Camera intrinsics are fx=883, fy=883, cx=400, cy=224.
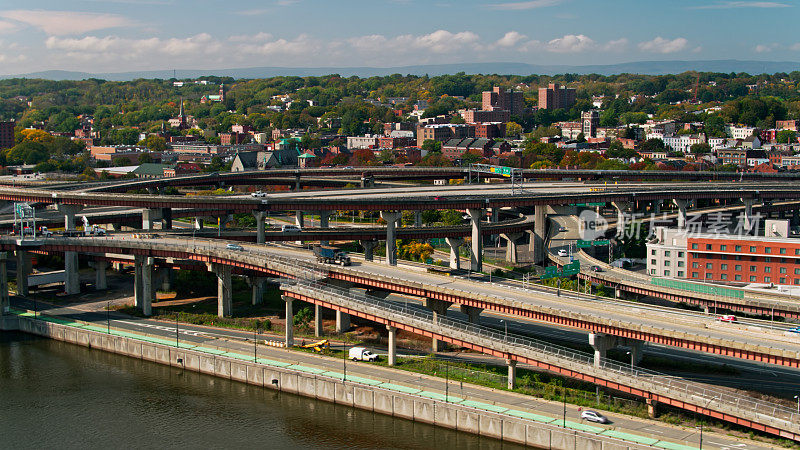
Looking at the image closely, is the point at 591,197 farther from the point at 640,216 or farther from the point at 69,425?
the point at 69,425

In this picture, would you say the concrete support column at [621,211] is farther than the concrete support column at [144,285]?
Yes

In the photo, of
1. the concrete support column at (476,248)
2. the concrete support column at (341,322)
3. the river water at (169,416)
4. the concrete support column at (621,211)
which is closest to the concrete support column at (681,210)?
the concrete support column at (621,211)

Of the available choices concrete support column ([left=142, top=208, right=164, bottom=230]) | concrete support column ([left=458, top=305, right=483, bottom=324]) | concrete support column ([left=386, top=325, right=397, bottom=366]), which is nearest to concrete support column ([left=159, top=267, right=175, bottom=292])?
concrete support column ([left=142, top=208, right=164, bottom=230])

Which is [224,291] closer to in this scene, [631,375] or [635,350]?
[635,350]

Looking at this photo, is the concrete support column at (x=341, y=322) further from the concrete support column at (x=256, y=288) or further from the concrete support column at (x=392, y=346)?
the concrete support column at (x=256, y=288)

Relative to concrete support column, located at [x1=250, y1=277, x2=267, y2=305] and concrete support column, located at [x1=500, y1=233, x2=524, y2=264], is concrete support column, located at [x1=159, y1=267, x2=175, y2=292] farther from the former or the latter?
concrete support column, located at [x1=500, y1=233, x2=524, y2=264]


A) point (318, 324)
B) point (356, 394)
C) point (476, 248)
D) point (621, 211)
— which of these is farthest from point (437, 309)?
point (621, 211)
